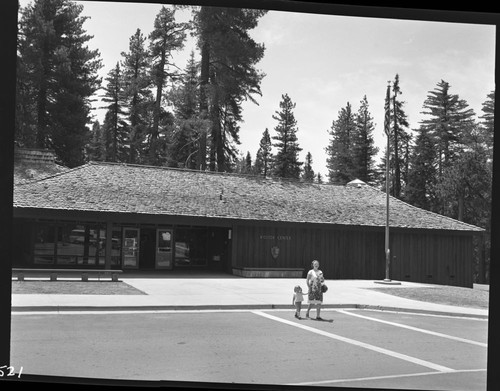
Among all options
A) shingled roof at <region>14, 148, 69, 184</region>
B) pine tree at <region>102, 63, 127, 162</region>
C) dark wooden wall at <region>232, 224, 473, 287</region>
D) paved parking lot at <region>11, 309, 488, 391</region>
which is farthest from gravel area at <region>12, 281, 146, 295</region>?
pine tree at <region>102, 63, 127, 162</region>

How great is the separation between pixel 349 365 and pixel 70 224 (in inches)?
826

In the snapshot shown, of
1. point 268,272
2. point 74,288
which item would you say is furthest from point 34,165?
point 74,288

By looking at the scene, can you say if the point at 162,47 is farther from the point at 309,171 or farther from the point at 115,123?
the point at 309,171

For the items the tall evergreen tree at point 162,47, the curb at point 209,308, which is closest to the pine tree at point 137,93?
the tall evergreen tree at point 162,47

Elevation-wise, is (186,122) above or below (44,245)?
above

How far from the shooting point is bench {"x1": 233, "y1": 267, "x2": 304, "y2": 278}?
27.7 meters

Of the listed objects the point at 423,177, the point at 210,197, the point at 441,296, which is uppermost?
the point at 423,177

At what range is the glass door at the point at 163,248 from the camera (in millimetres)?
29109

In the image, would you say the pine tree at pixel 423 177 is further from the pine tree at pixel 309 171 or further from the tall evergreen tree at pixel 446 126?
the pine tree at pixel 309 171

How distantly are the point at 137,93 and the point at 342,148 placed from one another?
74.8 ft

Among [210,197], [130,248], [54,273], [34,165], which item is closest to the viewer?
[54,273]

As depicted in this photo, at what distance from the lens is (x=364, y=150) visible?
61.8 meters

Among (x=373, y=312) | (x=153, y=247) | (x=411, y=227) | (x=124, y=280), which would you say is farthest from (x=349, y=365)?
→ (x=411, y=227)

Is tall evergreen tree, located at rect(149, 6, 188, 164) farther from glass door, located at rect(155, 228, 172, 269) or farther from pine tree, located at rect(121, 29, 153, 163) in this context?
glass door, located at rect(155, 228, 172, 269)
